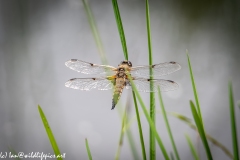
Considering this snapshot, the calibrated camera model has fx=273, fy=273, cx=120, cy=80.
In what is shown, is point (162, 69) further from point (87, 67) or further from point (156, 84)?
point (87, 67)

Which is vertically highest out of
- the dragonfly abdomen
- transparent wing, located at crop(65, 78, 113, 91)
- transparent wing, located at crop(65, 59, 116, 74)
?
transparent wing, located at crop(65, 59, 116, 74)

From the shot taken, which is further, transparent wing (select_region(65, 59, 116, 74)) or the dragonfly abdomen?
transparent wing (select_region(65, 59, 116, 74))

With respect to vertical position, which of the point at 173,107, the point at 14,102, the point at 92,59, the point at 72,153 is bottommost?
the point at 72,153

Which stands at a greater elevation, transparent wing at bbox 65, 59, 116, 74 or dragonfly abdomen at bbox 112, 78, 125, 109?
transparent wing at bbox 65, 59, 116, 74

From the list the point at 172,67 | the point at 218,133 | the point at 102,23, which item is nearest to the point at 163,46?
the point at 102,23

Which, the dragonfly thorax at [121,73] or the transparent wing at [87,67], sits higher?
the transparent wing at [87,67]

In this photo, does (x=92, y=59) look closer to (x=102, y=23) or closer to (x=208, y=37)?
(x=102, y=23)

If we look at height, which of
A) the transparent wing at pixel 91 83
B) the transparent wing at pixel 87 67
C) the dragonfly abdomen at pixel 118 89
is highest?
the transparent wing at pixel 87 67

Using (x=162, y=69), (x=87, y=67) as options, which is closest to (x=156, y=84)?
(x=162, y=69)
